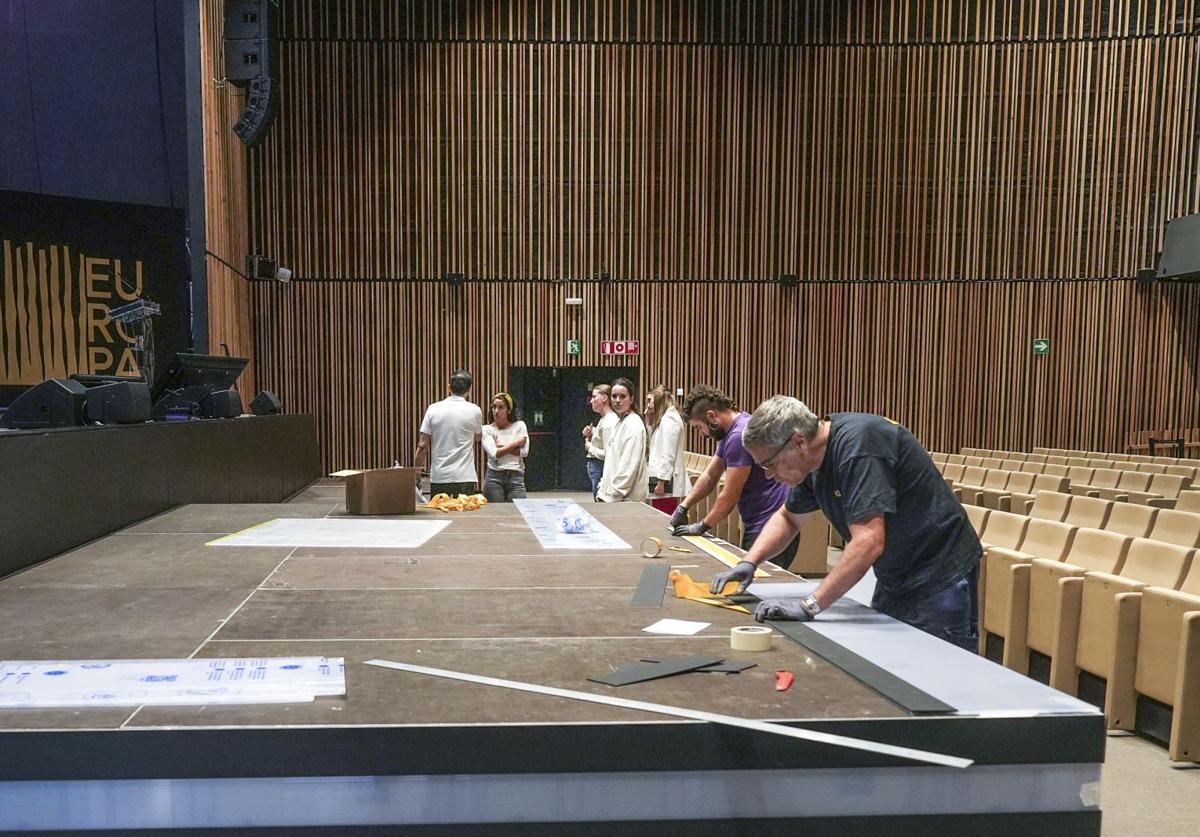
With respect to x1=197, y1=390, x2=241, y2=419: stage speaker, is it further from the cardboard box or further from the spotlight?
the spotlight

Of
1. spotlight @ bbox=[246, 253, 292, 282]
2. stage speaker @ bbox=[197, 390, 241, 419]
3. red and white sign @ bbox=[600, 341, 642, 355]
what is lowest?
stage speaker @ bbox=[197, 390, 241, 419]

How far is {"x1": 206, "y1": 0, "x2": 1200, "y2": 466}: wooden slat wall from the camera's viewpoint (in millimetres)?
11086

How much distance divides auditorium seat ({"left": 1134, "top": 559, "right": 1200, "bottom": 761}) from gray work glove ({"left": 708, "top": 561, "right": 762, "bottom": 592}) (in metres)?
1.71

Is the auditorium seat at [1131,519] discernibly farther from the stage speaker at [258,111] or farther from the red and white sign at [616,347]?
the stage speaker at [258,111]

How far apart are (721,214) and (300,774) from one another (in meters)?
10.7

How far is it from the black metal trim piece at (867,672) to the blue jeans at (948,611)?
0.58 m

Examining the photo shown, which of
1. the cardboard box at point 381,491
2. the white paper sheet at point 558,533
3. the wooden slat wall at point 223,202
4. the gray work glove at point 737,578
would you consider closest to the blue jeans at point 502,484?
the white paper sheet at point 558,533

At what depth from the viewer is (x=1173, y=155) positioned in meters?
11.3

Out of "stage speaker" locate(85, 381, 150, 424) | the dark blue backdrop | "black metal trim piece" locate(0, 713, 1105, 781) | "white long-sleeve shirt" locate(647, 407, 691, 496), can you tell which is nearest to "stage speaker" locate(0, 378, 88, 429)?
"stage speaker" locate(85, 381, 150, 424)

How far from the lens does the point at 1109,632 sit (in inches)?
132

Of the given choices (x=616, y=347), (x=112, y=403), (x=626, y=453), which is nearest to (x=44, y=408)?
(x=112, y=403)

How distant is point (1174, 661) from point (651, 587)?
2044 mm

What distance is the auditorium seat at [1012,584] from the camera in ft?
12.8

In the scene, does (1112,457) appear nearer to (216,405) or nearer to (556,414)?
(556,414)
